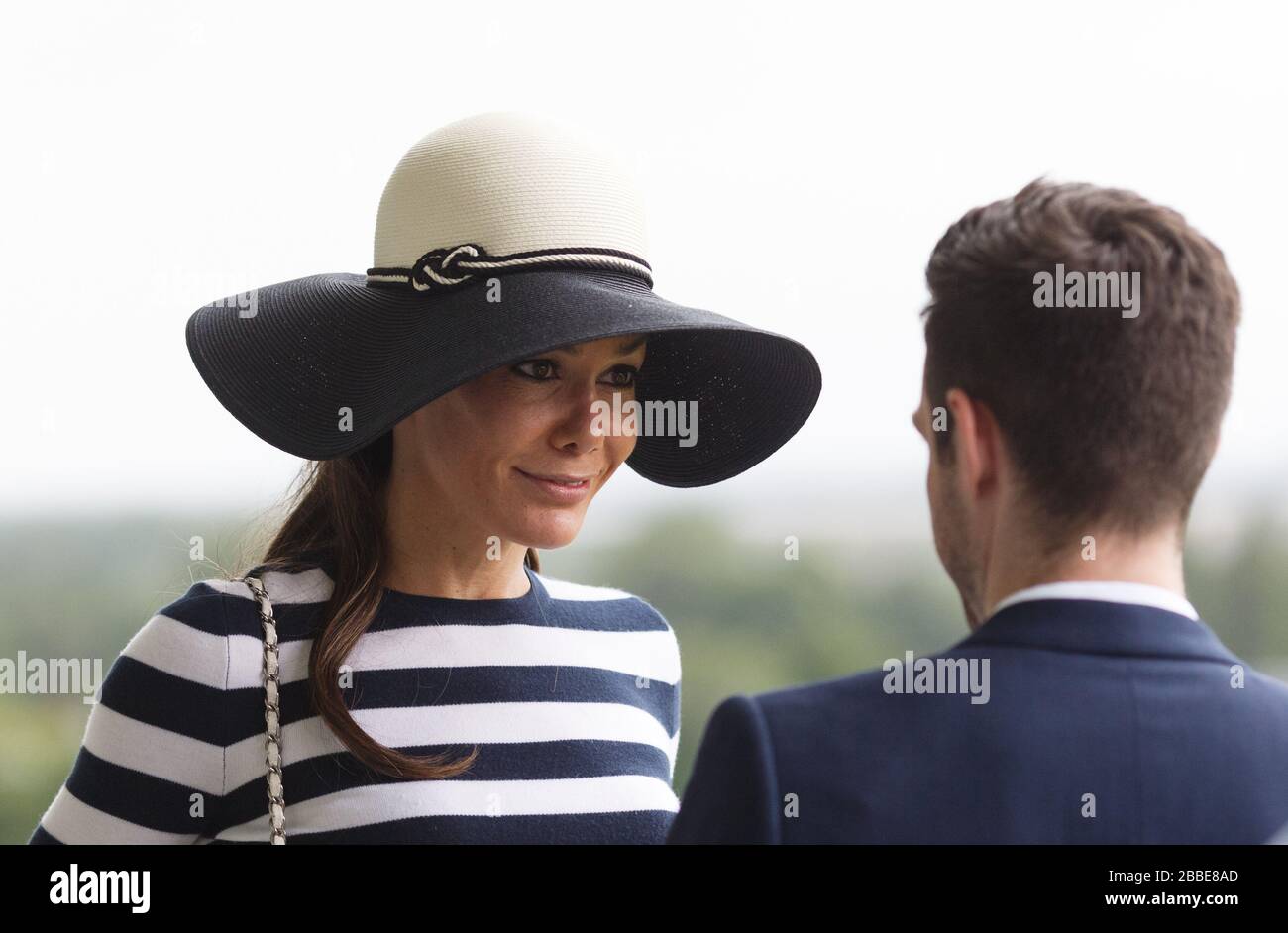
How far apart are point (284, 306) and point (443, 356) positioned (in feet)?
0.96

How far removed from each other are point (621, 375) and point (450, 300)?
20cm

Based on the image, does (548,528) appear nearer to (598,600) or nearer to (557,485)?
(557,485)

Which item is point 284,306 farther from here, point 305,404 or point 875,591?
point 875,591

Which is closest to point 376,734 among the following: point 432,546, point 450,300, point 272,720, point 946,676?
point 272,720

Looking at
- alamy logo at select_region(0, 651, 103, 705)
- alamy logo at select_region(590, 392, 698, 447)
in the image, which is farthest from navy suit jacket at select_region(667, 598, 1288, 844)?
alamy logo at select_region(0, 651, 103, 705)

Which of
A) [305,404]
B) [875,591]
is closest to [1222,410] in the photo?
[305,404]

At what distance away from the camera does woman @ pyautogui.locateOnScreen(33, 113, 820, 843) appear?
4.31 feet

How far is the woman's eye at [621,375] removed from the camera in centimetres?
144

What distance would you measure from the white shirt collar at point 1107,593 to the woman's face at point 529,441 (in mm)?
595

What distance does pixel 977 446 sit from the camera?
0.92 meters

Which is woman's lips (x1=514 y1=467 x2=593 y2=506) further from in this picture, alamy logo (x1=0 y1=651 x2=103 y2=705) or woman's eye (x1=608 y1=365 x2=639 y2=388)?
alamy logo (x1=0 y1=651 x2=103 y2=705)

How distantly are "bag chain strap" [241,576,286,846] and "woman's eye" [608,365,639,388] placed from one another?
1.40 feet
